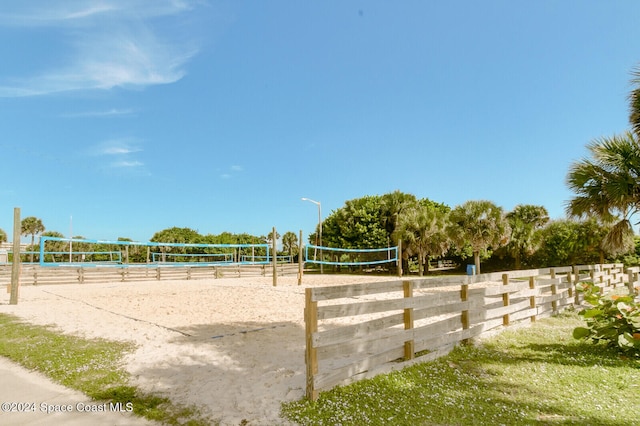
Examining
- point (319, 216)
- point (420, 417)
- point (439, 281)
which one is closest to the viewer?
point (420, 417)

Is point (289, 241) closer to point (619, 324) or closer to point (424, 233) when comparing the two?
point (424, 233)

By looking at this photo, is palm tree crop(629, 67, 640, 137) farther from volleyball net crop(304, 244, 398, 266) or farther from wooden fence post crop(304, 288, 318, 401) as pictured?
volleyball net crop(304, 244, 398, 266)

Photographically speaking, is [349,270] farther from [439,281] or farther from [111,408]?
[111,408]

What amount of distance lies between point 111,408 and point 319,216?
26.0 metres

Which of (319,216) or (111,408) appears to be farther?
(319,216)

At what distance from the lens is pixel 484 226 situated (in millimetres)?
20109

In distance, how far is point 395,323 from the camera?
4.29 metres

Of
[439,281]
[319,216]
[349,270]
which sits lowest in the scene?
[349,270]

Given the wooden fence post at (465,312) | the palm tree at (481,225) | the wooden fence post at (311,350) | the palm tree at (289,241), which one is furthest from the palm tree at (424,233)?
the palm tree at (289,241)

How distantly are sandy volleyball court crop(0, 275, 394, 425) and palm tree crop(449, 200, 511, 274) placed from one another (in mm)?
13437

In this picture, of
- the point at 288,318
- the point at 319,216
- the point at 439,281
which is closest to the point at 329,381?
the point at 439,281

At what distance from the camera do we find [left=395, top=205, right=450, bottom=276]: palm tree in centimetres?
2359

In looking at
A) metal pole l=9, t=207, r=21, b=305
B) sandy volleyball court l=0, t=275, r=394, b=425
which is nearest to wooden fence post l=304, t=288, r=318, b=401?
sandy volleyball court l=0, t=275, r=394, b=425

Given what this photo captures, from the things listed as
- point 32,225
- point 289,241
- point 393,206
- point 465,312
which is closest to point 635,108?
point 465,312
